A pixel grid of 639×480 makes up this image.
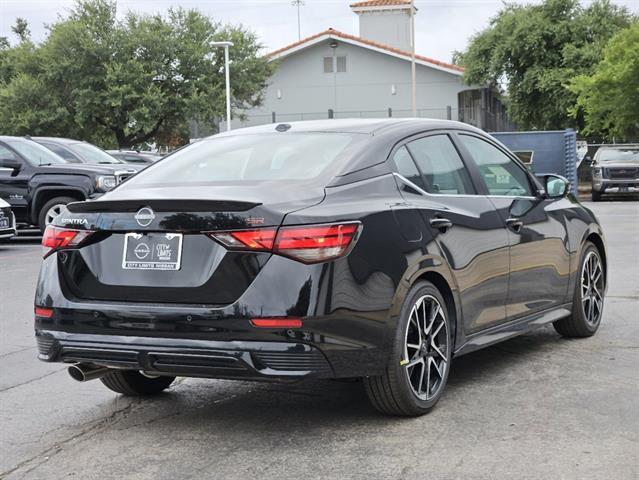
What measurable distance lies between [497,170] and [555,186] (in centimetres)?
62

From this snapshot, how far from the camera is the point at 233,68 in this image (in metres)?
42.9

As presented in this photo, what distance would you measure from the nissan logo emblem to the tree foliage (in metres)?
36.7

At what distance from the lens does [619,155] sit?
2955 cm

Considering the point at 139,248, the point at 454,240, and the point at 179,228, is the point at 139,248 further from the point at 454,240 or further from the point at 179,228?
the point at 454,240

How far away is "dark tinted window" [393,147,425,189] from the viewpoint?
16.6 feet

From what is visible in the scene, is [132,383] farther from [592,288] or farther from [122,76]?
[122,76]

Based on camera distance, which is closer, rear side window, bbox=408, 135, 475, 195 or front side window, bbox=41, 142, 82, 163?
rear side window, bbox=408, 135, 475, 195

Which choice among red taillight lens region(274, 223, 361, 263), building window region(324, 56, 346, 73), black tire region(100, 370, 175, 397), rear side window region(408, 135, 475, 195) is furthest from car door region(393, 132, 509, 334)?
building window region(324, 56, 346, 73)

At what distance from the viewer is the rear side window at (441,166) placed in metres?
5.29

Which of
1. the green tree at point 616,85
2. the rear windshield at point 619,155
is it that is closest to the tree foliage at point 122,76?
the green tree at point 616,85

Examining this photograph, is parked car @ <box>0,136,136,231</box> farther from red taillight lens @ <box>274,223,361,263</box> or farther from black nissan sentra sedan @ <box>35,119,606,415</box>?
red taillight lens @ <box>274,223,361,263</box>

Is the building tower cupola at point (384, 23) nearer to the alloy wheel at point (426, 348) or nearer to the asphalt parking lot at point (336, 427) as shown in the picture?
the asphalt parking lot at point (336, 427)

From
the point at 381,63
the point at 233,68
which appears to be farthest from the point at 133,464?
the point at 381,63

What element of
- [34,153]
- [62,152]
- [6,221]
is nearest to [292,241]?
[6,221]
